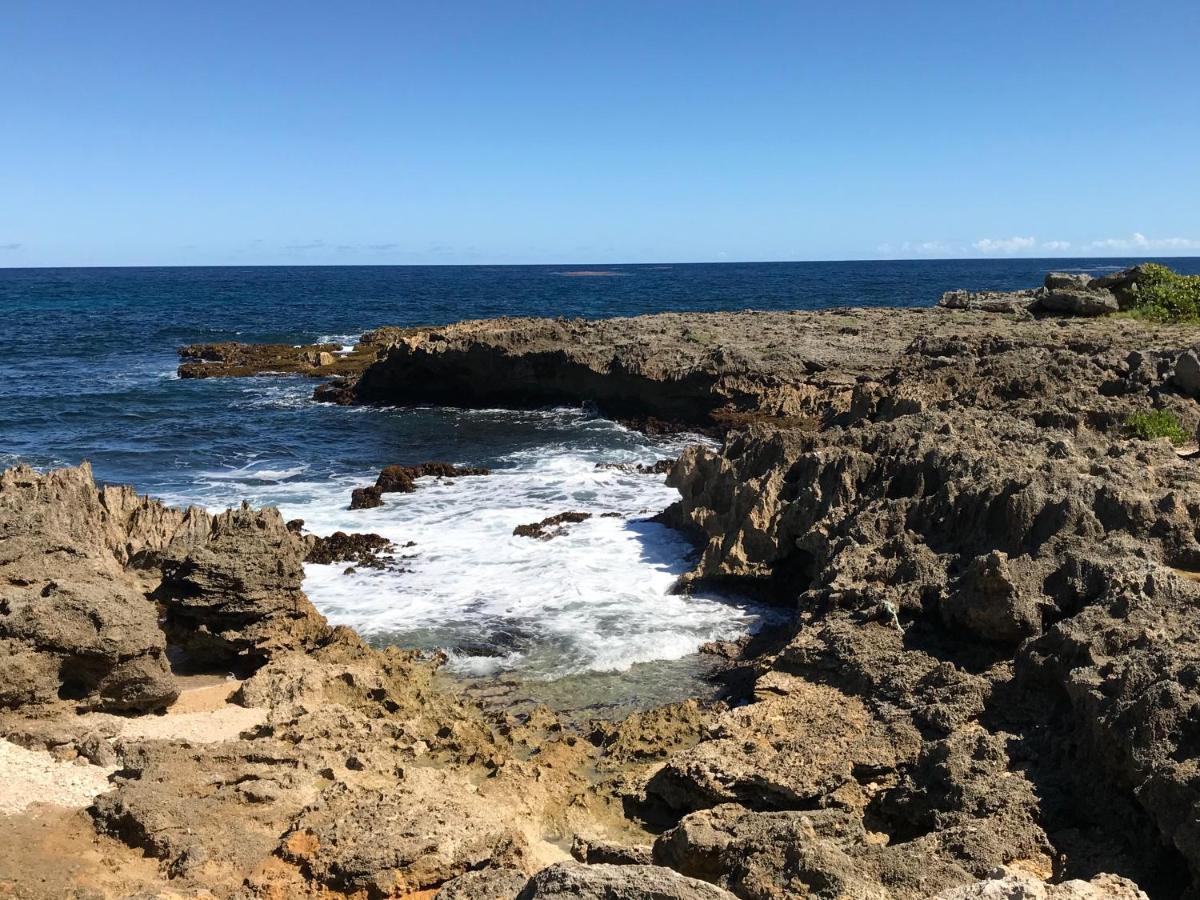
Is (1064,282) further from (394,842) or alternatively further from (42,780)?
Answer: (42,780)

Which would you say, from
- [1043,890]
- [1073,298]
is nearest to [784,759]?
[1043,890]

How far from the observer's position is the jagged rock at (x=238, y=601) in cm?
1116

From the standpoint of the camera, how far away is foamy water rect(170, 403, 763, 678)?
1245 centimetres

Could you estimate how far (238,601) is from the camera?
11.2 meters

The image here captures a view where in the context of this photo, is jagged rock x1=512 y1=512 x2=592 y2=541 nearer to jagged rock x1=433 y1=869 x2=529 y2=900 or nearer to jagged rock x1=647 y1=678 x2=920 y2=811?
jagged rock x1=647 y1=678 x2=920 y2=811

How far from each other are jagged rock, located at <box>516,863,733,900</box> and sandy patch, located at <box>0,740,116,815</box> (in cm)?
490

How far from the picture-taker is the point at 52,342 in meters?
53.7

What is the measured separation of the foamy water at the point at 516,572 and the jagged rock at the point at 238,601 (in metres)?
1.50

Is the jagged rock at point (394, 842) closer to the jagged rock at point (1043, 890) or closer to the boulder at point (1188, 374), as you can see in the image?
the jagged rock at point (1043, 890)

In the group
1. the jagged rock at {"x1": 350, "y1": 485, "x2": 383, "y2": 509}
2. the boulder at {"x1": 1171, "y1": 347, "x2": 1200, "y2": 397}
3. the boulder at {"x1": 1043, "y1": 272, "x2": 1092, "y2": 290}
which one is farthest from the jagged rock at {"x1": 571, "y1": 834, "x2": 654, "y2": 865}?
the boulder at {"x1": 1043, "y1": 272, "x2": 1092, "y2": 290}

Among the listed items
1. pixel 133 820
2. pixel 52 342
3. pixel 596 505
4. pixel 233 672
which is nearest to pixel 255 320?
pixel 52 342

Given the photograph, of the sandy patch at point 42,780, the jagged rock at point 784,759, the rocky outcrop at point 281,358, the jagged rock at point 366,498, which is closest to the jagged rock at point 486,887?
the jagged rock at point 784,759

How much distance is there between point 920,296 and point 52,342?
63.8 metres

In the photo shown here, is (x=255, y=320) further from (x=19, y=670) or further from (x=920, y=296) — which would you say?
(x=19, y=670)
